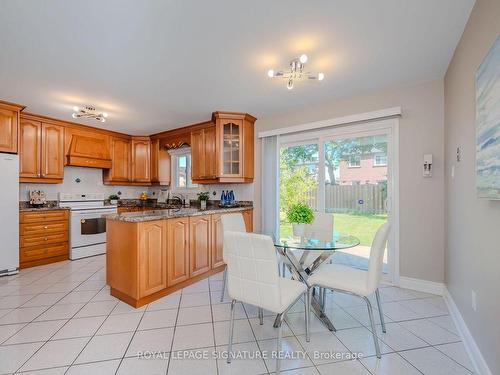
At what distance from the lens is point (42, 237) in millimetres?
3740

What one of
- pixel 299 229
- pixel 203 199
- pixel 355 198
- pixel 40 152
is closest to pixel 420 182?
pixel 355 198

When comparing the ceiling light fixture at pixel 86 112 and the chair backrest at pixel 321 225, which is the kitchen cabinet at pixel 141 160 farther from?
the chair backrest at pixel 321 225

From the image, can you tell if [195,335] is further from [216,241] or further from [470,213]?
[470,213]

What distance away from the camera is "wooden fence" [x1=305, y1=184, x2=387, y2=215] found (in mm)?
3062

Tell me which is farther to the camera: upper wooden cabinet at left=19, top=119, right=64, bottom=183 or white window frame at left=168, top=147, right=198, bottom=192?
white window frame at left=168, top=147, right=198, bottom=192

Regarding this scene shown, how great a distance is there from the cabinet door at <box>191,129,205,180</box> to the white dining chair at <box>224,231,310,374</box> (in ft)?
9.13

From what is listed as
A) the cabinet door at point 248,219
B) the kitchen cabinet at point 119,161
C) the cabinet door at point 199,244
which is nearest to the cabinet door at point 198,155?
the cabinet door at point 248,219

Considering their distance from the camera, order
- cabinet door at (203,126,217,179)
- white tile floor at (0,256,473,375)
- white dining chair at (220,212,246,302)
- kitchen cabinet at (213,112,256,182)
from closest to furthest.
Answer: white tile floor at (0,256,473,375), white dining chair at (220,212,246,302), kitchen cabinet at (213,112,256,182), cabinet door at (203,126,217,179)

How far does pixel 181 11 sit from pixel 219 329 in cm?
246

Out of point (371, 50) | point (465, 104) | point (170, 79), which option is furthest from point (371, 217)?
point (170, 79)

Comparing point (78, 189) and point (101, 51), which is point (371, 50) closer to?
point (101, 51)

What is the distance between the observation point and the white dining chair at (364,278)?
175 centimetres

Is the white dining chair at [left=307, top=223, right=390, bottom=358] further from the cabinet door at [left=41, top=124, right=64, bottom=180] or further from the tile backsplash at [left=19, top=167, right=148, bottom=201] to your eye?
the tile backsplash at [left=19, top=167, right=148, bottom=201]

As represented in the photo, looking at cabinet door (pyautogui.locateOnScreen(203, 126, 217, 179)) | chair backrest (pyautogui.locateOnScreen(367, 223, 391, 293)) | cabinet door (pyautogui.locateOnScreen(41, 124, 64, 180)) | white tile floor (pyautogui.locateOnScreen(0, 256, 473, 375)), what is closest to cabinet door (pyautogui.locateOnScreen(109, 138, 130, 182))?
cabinet door (pyautogui.locateOnScreen(41, 124, 64, 180))
